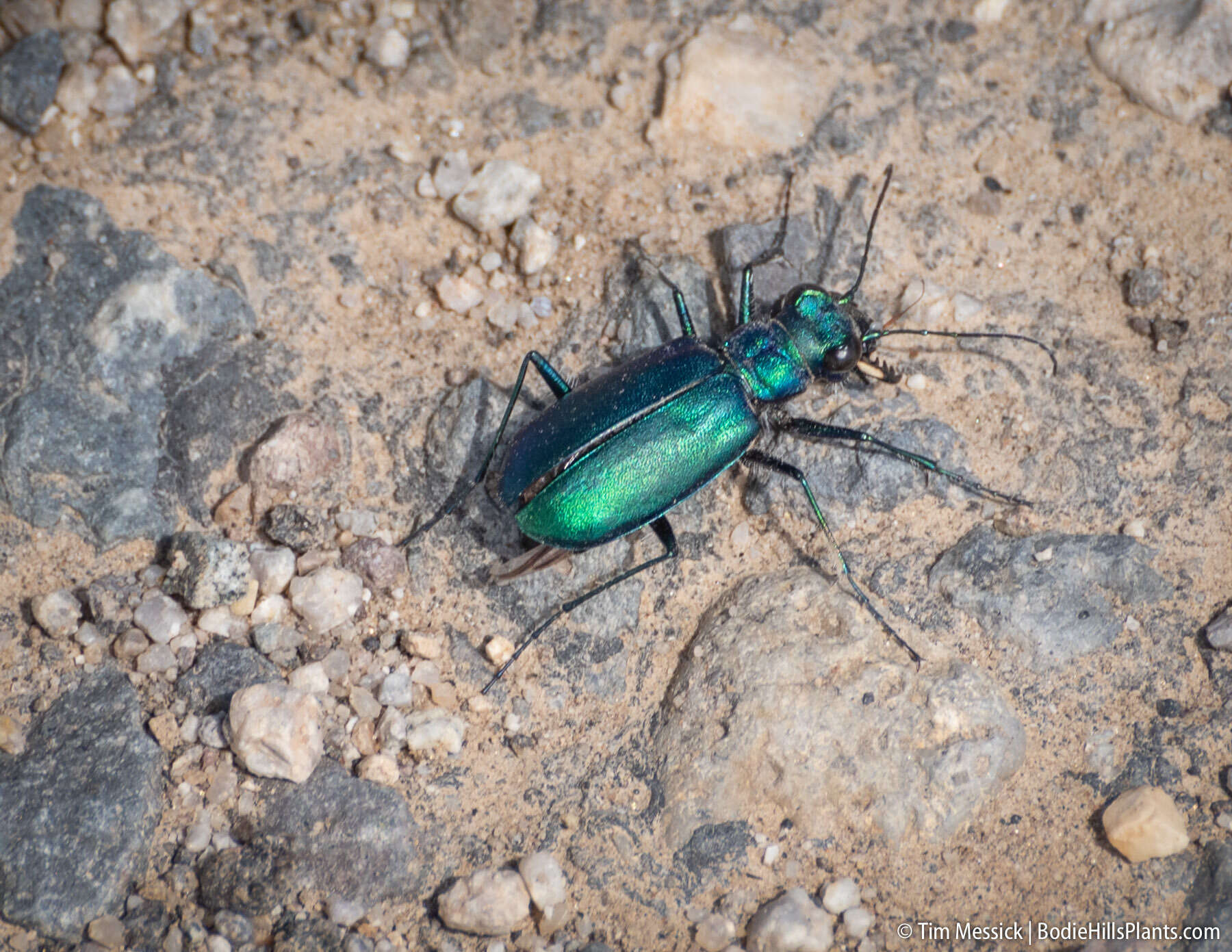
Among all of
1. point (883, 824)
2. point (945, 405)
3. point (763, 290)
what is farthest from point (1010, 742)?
point (763, 290)

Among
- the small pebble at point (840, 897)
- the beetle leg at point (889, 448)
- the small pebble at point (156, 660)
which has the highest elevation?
the beetle leg at point (889, 448)

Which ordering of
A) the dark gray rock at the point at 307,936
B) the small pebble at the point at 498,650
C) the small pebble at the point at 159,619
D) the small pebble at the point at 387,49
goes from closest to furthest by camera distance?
1. the dark gray rock at the point at 307,936
2. the small pebble at the point at 159,619
3. the small pebble at the point at 498,650
4. the small pebble at the point at 387,49

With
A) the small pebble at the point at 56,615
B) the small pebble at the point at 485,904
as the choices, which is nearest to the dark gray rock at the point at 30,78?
the small pebble at the point at 56,615

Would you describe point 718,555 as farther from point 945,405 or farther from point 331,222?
point 331,222

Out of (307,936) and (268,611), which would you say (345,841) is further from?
(268,611)

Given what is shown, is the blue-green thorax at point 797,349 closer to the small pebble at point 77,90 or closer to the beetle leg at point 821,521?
the beetle leg at point 821,521
